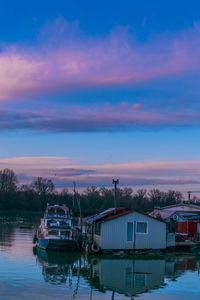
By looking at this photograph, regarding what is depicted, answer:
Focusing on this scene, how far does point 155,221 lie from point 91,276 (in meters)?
13.5

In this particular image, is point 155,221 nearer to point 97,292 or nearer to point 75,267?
point 75,267

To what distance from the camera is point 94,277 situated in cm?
2734

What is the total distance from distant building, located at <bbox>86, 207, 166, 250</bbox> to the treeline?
9155cm

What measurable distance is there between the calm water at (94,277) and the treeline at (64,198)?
95.8 metres

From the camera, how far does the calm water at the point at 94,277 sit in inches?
879

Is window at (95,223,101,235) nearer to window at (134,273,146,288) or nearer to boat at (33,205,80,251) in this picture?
boat at (33,205,80,251)

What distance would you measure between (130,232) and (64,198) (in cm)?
10979

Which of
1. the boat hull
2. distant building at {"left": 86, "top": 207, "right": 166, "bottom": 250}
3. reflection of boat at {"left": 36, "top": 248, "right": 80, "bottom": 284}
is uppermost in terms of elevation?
distant building at {"left": 86, "top": 207, "right": 166, "bottom": 250}

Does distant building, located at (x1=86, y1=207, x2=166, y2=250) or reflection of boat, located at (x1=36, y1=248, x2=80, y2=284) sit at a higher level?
distant building, located at (x1=86, y1=207, x2=166, y2=250)

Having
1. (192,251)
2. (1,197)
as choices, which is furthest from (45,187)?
(192,251)

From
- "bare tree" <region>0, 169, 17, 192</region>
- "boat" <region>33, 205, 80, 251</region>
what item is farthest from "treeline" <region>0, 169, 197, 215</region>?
"boat" <region>33, 205, 80, 251</region>

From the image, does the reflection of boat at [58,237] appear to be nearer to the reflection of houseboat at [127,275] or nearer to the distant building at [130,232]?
the distant building at [130,232]

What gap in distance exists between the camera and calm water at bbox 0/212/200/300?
73.3 feet

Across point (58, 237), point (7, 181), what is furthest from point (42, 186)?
point (58, 237)
